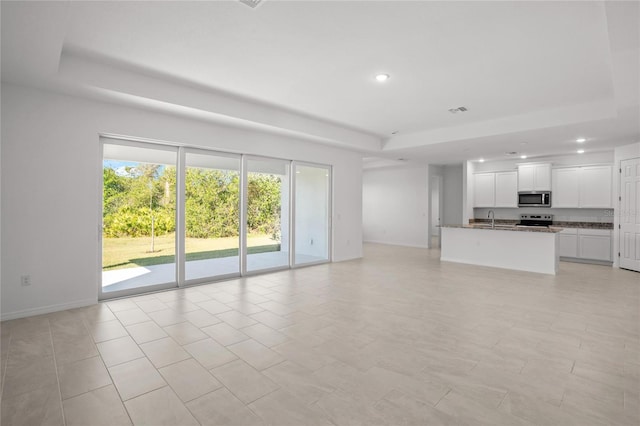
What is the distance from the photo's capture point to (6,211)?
371cm

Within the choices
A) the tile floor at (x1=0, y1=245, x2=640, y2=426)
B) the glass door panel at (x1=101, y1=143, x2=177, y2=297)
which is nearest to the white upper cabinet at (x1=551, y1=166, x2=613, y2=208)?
the tile floor at (x1=0, y1=245, x2=640, y2=426)

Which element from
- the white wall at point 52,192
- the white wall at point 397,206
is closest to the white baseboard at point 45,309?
the white wall at point 52,192

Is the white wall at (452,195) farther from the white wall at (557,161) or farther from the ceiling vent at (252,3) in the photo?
the ceiling vent at (252,3)

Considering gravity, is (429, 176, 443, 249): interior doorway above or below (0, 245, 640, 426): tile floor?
above

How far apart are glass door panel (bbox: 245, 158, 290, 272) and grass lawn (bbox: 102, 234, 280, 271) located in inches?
6.1

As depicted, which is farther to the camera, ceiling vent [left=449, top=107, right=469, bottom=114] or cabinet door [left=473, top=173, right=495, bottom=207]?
cabinet door [left=473, top=173, right=495, bottom=207]

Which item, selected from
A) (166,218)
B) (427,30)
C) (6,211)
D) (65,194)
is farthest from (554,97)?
(6,211)

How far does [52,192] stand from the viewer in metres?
4.01

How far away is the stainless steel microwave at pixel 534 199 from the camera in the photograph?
27.3 feet

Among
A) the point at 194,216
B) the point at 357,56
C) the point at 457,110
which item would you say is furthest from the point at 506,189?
the point at 194,216

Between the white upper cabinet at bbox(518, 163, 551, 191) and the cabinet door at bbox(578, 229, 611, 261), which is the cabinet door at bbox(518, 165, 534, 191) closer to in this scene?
the white upper cabinet at bbox(518, 163, 551, 191)

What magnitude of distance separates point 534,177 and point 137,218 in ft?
30.4

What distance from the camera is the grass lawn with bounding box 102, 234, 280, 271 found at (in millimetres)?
4648

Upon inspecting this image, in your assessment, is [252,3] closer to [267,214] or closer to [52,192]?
[52,192]
